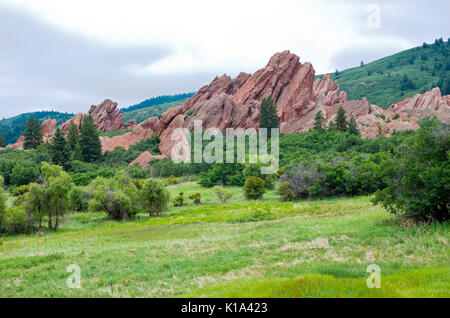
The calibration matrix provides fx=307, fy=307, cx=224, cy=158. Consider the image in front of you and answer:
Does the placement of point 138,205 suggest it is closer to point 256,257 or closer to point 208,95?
point 256,257

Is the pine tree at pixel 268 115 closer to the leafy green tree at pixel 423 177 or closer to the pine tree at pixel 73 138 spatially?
the pine tree at pixel 73 138

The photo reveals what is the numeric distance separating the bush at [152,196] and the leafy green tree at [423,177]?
73.8ft

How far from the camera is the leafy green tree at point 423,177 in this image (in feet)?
42.3

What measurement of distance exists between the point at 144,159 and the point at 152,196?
4616 cm

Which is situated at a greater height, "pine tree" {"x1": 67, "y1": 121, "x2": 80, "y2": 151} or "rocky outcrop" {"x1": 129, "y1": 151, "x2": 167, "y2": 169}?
"pine tree" {"x1": 67, "y1": 121, "x2": 80, "y2": 151}

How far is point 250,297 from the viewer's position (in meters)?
6.18

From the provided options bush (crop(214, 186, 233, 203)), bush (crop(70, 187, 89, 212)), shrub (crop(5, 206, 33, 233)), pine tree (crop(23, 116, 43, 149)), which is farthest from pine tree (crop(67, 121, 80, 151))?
shrub (crop(5, 206, 33, 233))

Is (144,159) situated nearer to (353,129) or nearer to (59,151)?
(59,151)

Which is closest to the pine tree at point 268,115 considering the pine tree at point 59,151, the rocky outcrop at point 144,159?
the rocky outcrop at point 144,159

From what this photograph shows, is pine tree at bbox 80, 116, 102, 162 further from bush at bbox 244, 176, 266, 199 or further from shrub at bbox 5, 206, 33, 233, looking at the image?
shrub at bbox 5, 206, 33, 233

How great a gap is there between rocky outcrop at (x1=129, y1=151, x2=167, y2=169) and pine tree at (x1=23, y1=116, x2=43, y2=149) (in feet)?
107

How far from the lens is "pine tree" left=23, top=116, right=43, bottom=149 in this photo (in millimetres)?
86125

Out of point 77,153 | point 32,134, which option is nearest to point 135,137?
point 77,153

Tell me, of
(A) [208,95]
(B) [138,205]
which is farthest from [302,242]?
(A) [208,95]
